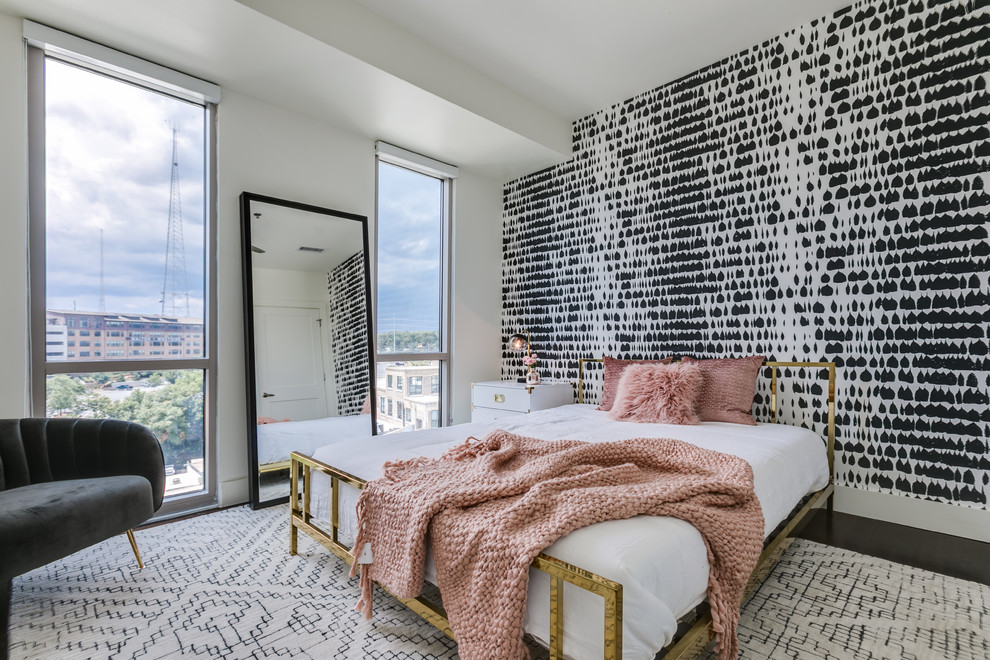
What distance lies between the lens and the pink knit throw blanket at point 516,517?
1.17 meters

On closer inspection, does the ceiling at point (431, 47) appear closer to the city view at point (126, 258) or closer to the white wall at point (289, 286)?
the city view at point (126, 258)

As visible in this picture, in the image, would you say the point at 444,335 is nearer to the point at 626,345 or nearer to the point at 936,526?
the point at 626,345

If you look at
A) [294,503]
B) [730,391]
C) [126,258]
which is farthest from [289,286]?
[730,391]

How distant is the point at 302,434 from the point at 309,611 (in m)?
1.55

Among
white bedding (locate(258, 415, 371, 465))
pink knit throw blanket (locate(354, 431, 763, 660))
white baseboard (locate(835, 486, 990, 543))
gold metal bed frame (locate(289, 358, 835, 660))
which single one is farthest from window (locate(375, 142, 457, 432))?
white baseboard (locate(835, 486, 990, 543))

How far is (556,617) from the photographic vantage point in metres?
1.09

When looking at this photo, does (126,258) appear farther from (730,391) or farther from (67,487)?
(730,391)

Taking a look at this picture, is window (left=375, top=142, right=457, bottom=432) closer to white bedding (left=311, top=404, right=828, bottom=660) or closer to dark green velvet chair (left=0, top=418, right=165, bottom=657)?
dark green velvet chair (left=0, top=418, right=165, bottom=657)

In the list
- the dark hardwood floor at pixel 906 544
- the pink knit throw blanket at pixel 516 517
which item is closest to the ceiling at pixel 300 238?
the pink knit throw blanket at pixel 516 517

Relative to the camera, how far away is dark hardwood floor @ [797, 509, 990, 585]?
2105 millimetres

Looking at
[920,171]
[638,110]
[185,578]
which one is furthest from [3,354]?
[920,171]

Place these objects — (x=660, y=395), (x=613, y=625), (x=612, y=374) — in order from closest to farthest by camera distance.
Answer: (x=613, y=625), (x=660, y=395), (x=612, y=374)

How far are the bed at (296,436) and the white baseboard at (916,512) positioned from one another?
120 inches

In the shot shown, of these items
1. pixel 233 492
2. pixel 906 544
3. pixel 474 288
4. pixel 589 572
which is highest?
pixel 474 288
